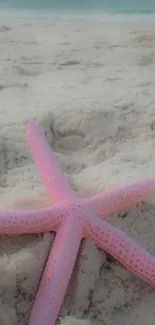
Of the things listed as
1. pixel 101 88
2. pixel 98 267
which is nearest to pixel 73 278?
pixel 98 267

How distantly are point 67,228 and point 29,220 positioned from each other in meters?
0.15

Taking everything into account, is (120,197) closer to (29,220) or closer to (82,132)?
(29,220)

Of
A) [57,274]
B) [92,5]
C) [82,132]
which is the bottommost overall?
[92,5]

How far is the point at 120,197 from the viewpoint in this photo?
86.2 inches

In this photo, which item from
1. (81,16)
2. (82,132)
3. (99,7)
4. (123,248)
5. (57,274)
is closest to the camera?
(57,274)

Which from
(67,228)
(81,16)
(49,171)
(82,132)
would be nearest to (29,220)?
(67,228)

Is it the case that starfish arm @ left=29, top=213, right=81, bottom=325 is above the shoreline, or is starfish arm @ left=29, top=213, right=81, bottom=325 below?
above

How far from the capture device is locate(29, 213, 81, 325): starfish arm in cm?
176

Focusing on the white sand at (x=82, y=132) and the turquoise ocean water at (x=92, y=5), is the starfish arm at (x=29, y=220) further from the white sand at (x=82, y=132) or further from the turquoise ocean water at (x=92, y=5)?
the turquoise ocean water at (x=92, y=5)

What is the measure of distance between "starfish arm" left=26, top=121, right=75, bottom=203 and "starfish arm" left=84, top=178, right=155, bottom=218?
103 mm

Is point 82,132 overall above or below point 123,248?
below

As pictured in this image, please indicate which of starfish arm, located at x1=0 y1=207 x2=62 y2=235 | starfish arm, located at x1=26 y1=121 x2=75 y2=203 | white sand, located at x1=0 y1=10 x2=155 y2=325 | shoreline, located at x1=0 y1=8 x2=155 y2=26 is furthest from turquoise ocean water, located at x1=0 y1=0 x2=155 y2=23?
starfish arm, located at x1=0 y1=207 x2=62 y2=235

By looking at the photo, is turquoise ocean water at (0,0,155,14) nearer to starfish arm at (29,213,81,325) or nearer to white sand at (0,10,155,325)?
white sand at (0,10,155,325)

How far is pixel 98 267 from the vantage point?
81.1 inches
